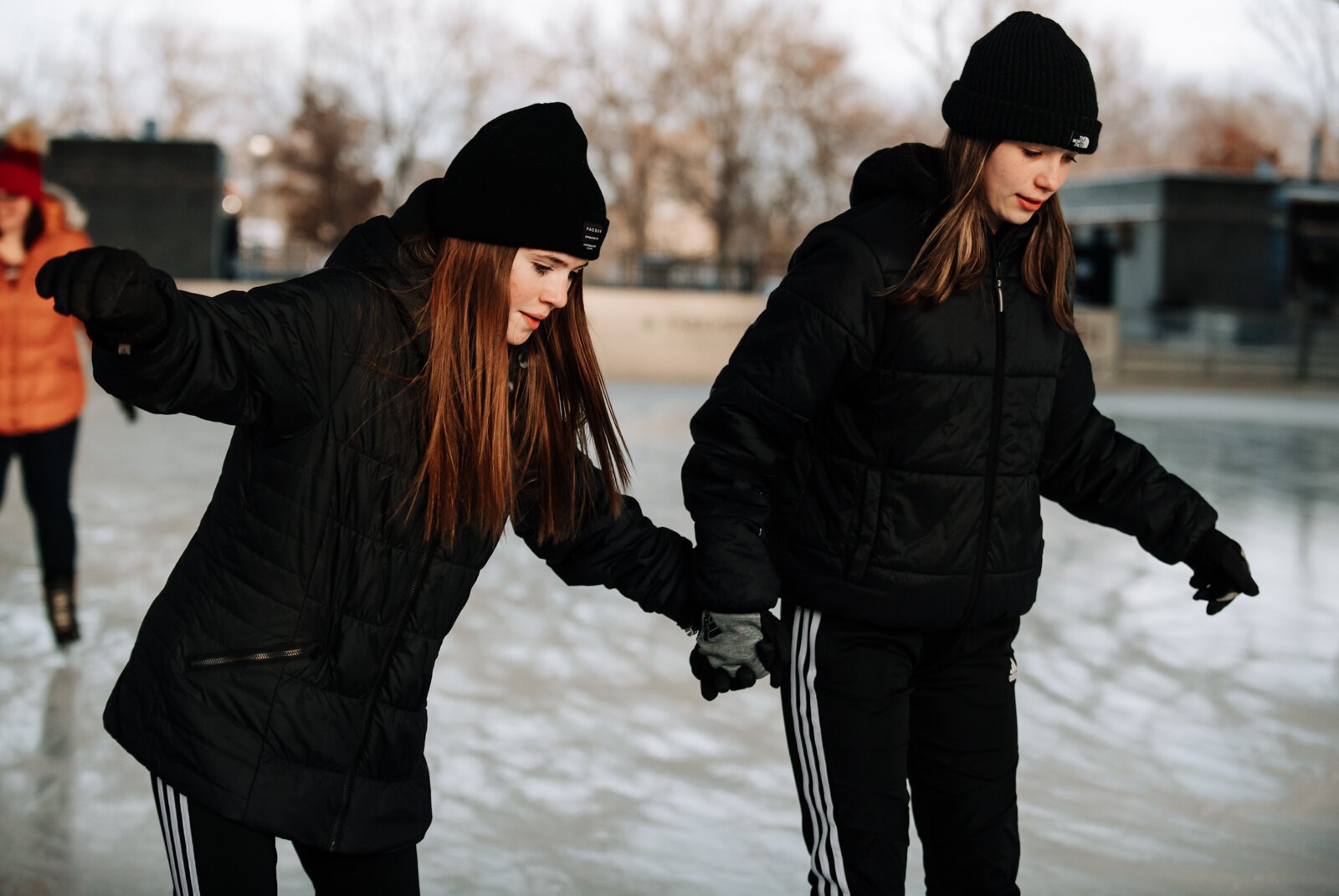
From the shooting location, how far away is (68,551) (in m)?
5.09

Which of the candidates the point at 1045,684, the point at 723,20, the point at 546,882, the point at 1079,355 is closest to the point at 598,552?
the point at 1079,355

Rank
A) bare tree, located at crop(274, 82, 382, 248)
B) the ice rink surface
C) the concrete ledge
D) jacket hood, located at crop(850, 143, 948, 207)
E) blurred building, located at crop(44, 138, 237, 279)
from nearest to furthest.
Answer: jacket hood, located at crop(850, 143, 948, 207), the ice rink surface, the concrete ledge, blurred building, located at crop(44, 138, 237, 279), bare tree, located at crop(274, 82, 382, 248)

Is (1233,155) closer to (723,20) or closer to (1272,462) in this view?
(723,20)

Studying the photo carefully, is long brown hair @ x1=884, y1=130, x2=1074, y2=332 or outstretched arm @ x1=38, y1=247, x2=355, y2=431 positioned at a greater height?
long brown hair @ x1=884, y1=130, x2=1074, y2=332

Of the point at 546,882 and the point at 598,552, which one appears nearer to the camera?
the point at 598,552

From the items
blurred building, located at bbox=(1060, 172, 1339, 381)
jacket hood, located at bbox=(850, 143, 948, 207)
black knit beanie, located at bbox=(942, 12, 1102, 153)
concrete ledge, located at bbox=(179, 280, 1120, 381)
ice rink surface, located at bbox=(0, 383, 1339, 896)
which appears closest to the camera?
black knit beanie, located at bbox=(942, 12, 1102, 153)

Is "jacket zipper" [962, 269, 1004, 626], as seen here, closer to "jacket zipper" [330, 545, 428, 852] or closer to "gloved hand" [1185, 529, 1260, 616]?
"gloved hand" [1185, 529, 1260, 616]

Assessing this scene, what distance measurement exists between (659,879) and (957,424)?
1389 mm

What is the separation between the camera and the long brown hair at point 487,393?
2.04m

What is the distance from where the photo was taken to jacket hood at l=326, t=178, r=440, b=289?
2.06m

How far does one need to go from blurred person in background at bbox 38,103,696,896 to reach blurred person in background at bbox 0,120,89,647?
3228 millimetres

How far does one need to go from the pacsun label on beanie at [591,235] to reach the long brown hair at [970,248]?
0.49 m

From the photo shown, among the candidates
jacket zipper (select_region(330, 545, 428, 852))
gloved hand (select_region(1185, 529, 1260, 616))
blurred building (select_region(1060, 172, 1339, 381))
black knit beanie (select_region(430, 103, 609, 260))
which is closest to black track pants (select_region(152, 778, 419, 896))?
jacket zipper (select_region(330, 545, 428, 852))

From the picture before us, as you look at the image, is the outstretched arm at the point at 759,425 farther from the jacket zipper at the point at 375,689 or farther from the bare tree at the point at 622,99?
the bare tree at the point at 622,99
